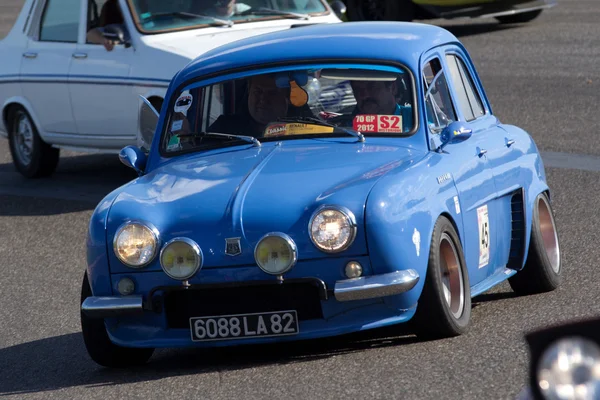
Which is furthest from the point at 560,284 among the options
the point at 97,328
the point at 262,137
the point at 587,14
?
the point at 587,14

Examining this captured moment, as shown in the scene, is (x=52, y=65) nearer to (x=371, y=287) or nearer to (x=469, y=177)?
(x=469, y=177)

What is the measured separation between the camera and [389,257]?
5.77 m

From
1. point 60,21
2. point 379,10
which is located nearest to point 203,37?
point 60,21

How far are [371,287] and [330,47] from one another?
1.78 meters

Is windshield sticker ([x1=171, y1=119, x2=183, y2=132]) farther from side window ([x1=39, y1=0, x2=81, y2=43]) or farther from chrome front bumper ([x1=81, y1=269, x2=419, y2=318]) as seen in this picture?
side window ([x1=39, y1=0, x2=81, y2=43])

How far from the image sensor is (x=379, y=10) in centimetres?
1988

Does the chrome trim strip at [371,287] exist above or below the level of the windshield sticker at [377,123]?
below

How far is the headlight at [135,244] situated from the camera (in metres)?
5.97

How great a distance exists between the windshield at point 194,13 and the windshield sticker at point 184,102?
14.2ft

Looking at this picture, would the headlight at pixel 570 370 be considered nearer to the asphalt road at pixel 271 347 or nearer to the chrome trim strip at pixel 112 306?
the asphalt road at pixel 271 347

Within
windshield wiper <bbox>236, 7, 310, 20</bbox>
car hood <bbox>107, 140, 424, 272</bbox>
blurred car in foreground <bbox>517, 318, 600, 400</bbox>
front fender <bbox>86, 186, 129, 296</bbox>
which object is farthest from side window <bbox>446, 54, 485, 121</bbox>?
windshield wiper <bbox>236, 7, 310, 20</bbox>

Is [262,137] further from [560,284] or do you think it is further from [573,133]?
[573,133]

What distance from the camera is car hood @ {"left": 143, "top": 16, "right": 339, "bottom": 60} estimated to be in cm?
1105

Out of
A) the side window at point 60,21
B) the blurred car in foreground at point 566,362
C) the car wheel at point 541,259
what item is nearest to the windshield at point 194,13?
the side window at point 60,21
